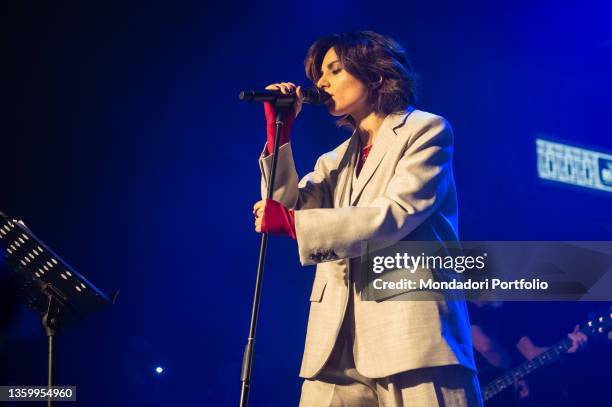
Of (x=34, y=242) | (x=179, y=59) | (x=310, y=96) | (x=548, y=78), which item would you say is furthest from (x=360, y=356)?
(x=548, y=78)

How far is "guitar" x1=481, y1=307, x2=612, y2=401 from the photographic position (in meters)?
4.46

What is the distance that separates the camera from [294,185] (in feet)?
7.30

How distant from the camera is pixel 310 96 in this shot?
2.16 metres

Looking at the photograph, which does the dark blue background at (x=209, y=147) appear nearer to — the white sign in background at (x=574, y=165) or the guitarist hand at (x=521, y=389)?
the white sign in background at (x=574, y=165)

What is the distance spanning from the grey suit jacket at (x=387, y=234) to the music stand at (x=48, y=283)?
0.73 meters

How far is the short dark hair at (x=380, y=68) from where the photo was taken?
7.37 feet

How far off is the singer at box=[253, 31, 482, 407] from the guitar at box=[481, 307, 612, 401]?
274 centimetres

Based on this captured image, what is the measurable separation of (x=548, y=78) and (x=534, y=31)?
1.15 ft

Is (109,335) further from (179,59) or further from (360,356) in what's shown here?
(360,356)

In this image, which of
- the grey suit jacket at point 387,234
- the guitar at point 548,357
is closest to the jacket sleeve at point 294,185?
the grey suit jacket at point 387,234

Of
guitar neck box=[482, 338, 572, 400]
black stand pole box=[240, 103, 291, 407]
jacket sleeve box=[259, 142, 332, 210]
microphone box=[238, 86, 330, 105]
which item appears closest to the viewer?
black stand pole box=[240, 103, 291, 407]

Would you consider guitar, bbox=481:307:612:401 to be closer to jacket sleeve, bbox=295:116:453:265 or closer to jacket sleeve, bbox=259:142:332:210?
jacket sleeve, bbox=259:142:332:210

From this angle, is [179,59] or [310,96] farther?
[179,59]

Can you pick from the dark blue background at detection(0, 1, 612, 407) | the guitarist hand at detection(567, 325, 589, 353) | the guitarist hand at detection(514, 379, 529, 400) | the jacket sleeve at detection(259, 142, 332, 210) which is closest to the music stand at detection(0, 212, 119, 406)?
the jacket sleeve at detection(259, 142, 332, 210)
